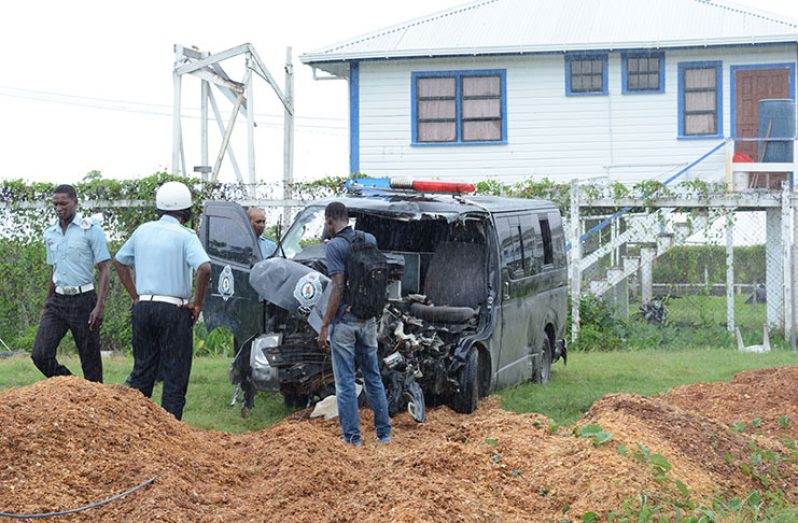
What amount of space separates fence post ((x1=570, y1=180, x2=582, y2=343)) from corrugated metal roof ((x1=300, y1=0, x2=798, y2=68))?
23.3ft

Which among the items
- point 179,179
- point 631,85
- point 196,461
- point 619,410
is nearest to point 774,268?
point 631,85

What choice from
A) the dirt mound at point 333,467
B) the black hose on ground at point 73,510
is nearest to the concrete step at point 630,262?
the dirt mound at point 333,467

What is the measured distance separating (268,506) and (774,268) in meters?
15.7

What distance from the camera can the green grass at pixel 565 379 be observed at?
36.0ft

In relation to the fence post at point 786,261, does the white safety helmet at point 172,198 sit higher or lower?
higher

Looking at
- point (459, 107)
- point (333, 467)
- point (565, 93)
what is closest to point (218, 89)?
point (459, 107)

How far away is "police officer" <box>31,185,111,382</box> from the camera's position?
398 inches

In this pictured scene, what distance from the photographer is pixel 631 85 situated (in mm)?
23781

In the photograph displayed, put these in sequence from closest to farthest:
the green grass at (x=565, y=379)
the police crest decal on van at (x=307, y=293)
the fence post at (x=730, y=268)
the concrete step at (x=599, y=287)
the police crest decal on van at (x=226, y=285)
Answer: the police crest decal on van at (x=307, y=293) < the police crest decal on van at (x=226, y=285) < the green grass at (x=565, y=379) < the fence post at (x=730, y=268) < the concrete step at (x=599, y=287)

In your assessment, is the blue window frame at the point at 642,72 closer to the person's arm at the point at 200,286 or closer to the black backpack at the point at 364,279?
the black backpack at the point at 364,279

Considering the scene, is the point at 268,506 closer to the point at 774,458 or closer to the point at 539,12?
the point at 774,458

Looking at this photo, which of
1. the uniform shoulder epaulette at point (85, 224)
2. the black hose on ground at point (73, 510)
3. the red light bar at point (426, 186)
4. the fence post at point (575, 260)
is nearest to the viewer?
the black hose on ground at point (73, 510)

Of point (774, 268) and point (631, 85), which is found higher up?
point (631, 85)

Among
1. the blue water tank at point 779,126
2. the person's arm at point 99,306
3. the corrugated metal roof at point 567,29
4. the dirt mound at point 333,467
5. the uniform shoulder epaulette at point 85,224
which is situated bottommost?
the dirt mound at point 333,467
